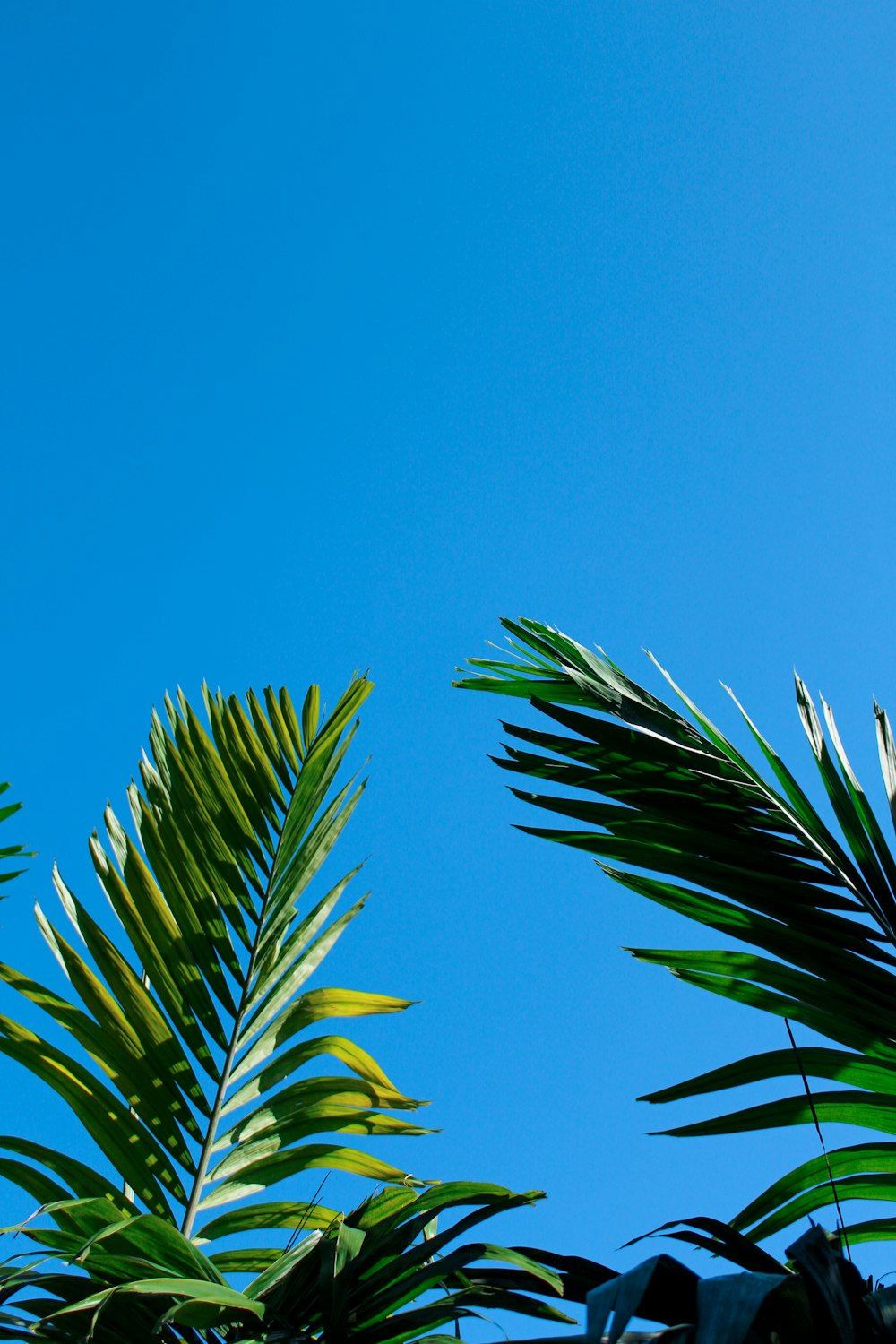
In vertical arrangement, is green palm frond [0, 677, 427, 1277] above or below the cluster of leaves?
above

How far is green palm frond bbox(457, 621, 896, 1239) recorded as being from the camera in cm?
146

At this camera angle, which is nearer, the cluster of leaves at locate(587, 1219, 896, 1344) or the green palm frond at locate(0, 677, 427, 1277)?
the cluster of leaves at locate(587, 1219, 896, 1344)

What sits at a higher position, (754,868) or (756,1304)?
(754,868)

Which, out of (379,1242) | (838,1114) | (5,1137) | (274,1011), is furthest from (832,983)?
(5,1137)

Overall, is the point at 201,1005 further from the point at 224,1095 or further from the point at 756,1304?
the point at 756,1304

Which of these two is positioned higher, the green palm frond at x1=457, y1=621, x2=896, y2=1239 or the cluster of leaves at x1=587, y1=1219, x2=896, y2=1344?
the green palm frond at x1=457, y1=621, x2=896, y2=1239

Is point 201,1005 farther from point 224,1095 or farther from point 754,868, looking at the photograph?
point 754,868

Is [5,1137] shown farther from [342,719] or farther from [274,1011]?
[342,719]

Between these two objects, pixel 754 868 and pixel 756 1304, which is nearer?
pixel 756 1304

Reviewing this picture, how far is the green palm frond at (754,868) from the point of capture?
1.46 metres

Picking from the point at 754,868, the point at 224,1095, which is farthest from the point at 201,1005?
the point at 754,868

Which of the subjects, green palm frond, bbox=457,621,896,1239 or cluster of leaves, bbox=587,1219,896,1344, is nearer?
cluster of leaves, bbox=587,1219,896,1344

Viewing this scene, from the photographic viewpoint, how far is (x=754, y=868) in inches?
71.6

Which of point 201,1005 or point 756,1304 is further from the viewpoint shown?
point 201,1005
